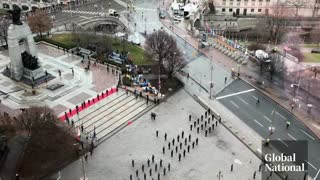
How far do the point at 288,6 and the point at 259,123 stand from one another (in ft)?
218

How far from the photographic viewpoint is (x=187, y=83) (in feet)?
244

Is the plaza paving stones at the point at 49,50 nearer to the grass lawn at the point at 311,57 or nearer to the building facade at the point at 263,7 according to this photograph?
the grass lawn at the point at 311,57

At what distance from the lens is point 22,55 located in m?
69.7

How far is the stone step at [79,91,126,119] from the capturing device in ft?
203

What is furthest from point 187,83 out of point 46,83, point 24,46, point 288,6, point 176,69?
point 288,6

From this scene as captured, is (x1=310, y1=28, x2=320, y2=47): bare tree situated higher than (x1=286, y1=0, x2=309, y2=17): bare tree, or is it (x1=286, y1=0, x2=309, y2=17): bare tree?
(x1=286, y1=0, x2=309, y2=17): bare tree

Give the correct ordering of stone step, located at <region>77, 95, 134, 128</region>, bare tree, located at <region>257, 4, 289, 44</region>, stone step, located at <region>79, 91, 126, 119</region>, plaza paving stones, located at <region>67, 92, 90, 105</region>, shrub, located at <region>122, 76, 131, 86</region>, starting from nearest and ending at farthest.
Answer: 1. stone step, located at <region>77, 95, 134, 128</region>
2. stone step, located at <region>79, 91, 126, 119</region>
3. plaza paving stones, located at <region>67, 92, 90, 105</region>
4. shrub, located at <region>122, 76, 131, 86</region>
5. bare tree, located at <region>257, 4, 289, 44</region>

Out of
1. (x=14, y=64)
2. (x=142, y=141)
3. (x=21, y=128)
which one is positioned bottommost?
(x=142, y=141)

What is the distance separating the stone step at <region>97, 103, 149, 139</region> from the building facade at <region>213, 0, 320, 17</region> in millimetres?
65322

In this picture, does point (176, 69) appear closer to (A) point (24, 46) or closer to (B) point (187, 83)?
(B) point (187, 83)

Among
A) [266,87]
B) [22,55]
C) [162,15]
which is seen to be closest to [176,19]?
[162,15]

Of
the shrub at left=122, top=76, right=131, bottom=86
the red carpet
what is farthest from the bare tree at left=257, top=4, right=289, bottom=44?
the red carpet

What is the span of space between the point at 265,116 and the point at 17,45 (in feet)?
Result: 143

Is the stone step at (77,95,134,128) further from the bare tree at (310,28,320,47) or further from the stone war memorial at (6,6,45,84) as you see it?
the bare tree at (310,28,320,47)
